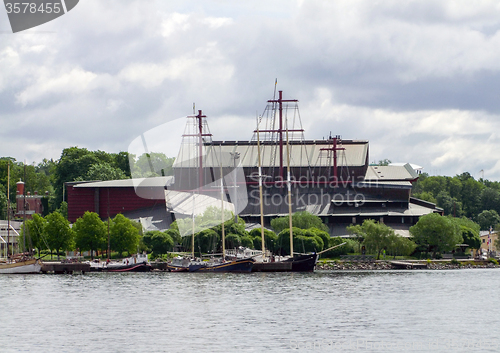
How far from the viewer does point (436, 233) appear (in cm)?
10906

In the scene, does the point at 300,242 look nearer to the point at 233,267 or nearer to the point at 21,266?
the point at 233,267

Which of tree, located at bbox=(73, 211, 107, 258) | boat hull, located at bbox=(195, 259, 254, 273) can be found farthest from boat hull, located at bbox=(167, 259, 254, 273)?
tree, located at bbox=(73, 211, 107, 258)

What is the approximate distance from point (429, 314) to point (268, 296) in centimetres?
1411

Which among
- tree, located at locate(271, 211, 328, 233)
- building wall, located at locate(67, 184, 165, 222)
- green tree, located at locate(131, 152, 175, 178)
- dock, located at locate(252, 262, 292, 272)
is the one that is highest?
green tree, located at locate(131, 152, 175, 178)

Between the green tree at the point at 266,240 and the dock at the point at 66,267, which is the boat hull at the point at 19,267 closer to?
the dock at the point at 66,267

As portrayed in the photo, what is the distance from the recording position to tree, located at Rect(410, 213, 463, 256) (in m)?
109

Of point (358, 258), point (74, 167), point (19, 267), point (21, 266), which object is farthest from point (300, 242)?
point (74, 167)

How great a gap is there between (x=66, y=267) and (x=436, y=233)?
50.5 m

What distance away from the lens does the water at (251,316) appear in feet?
119

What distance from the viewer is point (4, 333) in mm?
39750

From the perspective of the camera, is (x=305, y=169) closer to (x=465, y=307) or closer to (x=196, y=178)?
(x=196, y=178)

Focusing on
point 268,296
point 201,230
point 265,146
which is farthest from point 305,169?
point 268,296

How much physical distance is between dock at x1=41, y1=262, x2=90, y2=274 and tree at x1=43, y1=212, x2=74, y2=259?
12002 mm

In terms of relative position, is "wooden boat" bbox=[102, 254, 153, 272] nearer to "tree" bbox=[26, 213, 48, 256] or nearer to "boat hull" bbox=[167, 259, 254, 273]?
"boat hull" bbox=[167, 259, 254, 273]
